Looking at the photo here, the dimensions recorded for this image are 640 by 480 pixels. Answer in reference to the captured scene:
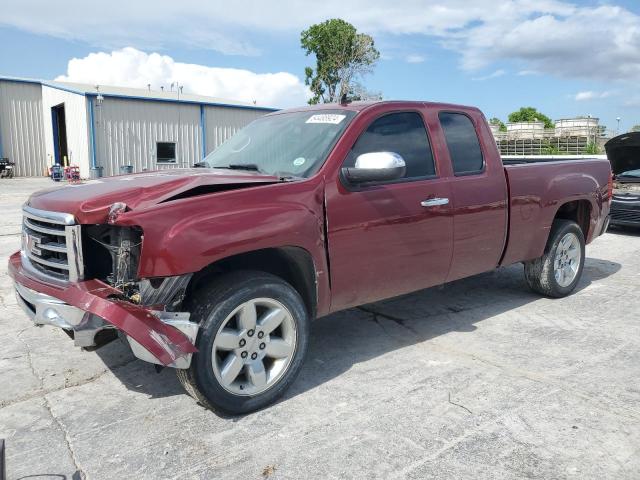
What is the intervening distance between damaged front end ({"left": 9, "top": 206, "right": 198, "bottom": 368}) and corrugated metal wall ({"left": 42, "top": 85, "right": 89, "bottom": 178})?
21828 mm

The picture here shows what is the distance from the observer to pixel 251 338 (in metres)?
3.27

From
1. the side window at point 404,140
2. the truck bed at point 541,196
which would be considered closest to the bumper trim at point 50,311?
the side window at point 404,140

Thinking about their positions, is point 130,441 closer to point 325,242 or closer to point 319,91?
point 325,242

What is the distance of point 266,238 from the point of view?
10.5 ft

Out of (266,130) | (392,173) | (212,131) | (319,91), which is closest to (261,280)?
(392,173)

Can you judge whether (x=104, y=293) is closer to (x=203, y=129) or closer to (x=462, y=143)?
(x=462, y=143)

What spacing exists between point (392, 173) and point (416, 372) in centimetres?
145

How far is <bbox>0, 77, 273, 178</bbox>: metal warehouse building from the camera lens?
23.4 meters

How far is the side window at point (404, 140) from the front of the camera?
13.1ft

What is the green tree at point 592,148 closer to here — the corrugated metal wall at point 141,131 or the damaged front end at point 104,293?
the corrugated metal wall at point 141,131

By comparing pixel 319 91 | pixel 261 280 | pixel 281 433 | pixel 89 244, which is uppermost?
pixel 319 91

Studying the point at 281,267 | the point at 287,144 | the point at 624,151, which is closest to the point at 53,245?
the point at 281,267

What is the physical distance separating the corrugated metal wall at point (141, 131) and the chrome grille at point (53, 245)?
19905 mm

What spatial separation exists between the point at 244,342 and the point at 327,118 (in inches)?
72.6
